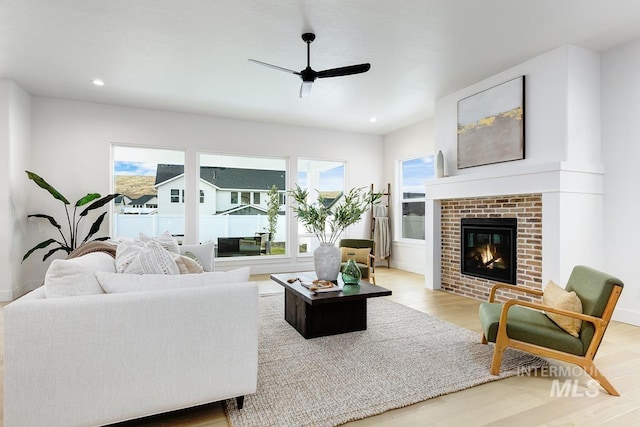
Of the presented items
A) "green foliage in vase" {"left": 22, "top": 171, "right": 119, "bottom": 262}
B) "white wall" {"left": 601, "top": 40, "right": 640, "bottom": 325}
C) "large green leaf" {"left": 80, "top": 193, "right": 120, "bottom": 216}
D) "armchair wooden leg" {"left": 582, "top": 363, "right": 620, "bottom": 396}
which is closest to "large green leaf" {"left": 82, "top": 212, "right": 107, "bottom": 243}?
"green foliage in vase" {"left": 22, "top": 171, "right": 119, "bottom": 262}

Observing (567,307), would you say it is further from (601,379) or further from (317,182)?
Result: (317,182)

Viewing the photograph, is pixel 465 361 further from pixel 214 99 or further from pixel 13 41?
pixel 13 41

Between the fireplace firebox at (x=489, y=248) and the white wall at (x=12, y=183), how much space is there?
20.4 feet

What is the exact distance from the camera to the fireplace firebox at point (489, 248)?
4.12 m

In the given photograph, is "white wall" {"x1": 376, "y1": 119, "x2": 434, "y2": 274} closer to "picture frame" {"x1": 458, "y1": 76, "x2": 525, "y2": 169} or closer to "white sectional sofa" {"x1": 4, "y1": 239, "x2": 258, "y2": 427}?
"picture frame" {"x1": 458, "y1": 76, "x2": 525, "y2": 169}

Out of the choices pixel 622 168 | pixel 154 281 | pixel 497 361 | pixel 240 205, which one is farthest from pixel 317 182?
pixel 154 281

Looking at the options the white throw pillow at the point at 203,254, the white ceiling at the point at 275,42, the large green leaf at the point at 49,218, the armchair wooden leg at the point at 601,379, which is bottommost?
the armchair wooden leg at the point at 601,379

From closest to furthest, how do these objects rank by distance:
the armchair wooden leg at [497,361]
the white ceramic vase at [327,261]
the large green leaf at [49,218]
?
the armchair wooden leg at [497,361] → the white ceramic vase at [327,261] → the large green leaf at [49,218]

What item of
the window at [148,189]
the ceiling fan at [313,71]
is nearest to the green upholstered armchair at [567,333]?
the ceiling fan at [313,71]

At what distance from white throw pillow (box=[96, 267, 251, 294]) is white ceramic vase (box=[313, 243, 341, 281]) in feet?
4.84

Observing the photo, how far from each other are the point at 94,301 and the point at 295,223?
5.03 meters

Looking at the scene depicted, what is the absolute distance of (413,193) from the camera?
21.9 feet

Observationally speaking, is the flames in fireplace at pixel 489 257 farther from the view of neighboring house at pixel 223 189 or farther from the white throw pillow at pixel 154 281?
→ the view of neighboring house at pixel 223 189

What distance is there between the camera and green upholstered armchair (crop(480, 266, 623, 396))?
214cm
